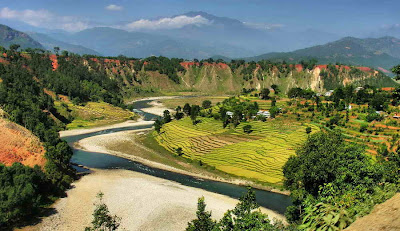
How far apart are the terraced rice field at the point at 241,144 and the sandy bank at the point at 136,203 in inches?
617

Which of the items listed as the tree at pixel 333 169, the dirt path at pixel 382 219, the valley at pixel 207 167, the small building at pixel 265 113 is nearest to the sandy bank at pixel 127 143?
the valley at pixel 207 167

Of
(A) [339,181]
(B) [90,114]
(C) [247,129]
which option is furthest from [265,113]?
(B) [90,114]

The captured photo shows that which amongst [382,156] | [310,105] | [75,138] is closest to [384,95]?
[310,105]

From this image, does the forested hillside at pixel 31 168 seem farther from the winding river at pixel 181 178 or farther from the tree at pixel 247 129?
the tree at pixel 247 129

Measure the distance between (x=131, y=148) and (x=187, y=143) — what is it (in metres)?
19.4

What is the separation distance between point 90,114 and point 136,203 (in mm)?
98733

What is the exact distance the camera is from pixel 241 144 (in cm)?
8631

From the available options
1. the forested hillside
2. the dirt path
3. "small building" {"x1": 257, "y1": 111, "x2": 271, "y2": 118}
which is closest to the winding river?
the forested hillside

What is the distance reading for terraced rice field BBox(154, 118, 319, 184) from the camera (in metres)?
73.4

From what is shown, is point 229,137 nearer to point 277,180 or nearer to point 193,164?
point 193,164

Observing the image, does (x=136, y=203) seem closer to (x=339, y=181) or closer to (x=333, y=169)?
(x=333, y=169)

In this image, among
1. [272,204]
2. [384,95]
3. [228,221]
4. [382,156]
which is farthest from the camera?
[384,95]

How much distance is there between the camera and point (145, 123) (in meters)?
138

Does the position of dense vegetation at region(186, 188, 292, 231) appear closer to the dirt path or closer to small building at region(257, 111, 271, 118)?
the dirt path
